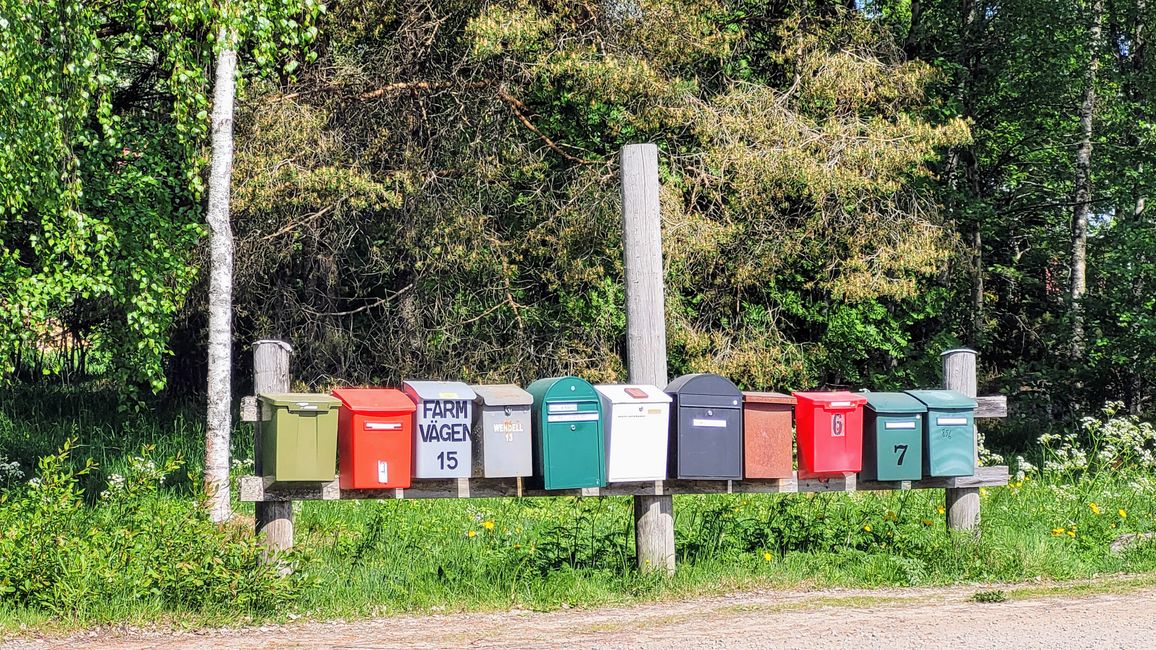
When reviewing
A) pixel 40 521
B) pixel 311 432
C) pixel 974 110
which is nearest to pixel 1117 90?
pixel 974 110

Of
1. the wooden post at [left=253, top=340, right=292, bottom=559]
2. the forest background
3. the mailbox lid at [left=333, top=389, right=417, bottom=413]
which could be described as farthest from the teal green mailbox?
the forest background

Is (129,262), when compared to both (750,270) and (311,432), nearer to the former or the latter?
(311,432)

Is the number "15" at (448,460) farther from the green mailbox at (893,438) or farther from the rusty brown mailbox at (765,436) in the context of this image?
the green mailbox at (893,438)

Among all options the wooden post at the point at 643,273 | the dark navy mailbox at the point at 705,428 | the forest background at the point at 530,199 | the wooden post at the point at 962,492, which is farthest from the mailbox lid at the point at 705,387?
the forest background at the point at 530,199

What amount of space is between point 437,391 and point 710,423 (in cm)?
162

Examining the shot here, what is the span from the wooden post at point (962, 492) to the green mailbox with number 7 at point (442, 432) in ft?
10.7

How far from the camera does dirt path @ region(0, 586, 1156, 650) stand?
560 centimetres

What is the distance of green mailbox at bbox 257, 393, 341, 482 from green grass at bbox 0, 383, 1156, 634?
509 millimetres

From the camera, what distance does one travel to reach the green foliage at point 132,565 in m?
5.85

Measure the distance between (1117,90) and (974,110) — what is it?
1.94 metres

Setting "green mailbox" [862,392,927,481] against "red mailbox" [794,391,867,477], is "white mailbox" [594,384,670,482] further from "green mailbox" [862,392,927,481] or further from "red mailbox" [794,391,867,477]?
"green mailbox" [862,392,927,481]

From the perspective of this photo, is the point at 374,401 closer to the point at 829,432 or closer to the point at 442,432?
the point at 442,432

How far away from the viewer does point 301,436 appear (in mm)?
6082

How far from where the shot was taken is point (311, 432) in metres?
6.09
